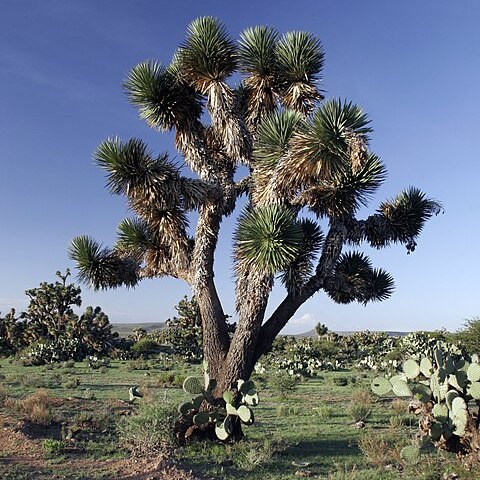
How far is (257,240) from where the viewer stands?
9641mm

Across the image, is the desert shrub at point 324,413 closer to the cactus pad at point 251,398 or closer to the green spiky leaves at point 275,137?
the cactus pad at point 251,398

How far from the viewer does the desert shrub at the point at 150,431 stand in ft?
28.5

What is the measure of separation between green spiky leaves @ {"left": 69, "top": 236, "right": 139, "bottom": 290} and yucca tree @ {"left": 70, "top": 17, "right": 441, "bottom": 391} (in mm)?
26

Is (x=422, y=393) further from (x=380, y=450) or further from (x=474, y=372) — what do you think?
(x=380, y=450)

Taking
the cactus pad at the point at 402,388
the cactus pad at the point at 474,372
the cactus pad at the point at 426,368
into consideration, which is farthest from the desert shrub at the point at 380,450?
the cactus pad at the point at 474,372

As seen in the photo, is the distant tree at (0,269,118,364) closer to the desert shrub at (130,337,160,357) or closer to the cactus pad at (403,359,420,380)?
the desert shrub at (130,337,160,357)

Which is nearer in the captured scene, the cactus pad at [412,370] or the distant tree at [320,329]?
the cactus pad at [412,370]

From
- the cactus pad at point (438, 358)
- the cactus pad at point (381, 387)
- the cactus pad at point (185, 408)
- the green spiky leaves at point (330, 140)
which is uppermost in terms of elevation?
the green spiky leaves at point (330, 140)

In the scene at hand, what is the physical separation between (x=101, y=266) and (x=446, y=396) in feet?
26.0

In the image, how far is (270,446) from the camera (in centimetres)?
913

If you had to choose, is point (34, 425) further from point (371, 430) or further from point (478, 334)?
point (478, 334)

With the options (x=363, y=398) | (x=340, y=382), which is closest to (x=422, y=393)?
(x=363, y=398)

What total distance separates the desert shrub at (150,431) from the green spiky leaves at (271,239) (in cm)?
320

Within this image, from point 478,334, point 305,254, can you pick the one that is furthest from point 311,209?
point 478,334
